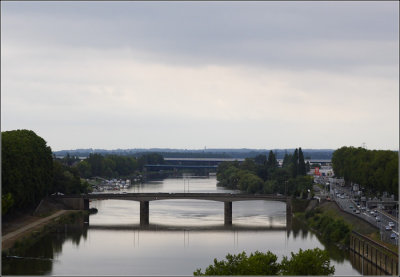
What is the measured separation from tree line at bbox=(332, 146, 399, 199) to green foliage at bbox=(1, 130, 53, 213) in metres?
46.3

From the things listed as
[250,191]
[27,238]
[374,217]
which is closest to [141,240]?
[27,238]

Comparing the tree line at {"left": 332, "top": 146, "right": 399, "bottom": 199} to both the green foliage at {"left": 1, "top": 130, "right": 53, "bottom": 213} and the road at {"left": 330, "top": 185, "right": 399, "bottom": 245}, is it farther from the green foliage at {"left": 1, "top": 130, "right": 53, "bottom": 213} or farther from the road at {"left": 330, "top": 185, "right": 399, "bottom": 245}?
the green foliage at {"left": 1, "top": 130, "right": 53, "bottom": 213}

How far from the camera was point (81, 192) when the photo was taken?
136 meters

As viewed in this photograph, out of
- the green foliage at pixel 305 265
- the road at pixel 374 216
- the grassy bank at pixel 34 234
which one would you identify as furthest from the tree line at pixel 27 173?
the road at pixel 374 216

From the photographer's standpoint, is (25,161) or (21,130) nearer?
(25,161)

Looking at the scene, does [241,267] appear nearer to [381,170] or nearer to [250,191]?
[381,170]

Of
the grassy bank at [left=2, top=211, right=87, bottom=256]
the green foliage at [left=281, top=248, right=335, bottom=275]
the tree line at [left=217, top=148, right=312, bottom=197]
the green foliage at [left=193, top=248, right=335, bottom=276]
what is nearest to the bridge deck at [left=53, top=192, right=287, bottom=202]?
the grassy bank at [left=2, top=211, right=87, bottom=256]

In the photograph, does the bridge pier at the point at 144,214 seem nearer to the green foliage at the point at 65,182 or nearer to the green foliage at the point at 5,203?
the green foliage at the point at 65,182

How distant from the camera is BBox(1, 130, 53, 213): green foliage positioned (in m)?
99.1

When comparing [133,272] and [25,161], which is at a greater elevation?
[25,161]

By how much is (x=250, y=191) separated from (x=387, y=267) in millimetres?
92725

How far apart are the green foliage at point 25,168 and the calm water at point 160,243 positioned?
650cm

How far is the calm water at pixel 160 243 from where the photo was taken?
75.9 meters

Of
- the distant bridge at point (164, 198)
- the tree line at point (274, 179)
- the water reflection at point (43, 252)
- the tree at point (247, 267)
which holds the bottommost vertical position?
the water reflection at point (43, 252)
